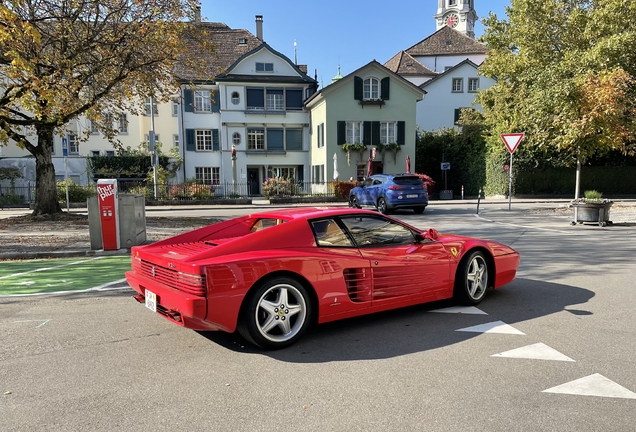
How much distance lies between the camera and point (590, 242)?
10797 millimetres

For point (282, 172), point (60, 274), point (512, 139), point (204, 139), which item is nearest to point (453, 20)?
point (282, 172)

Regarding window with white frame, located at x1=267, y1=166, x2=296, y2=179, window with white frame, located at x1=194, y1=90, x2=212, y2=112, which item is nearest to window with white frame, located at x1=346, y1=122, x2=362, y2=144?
window with white frame, located at x1=267, y1=166, x2=296, y2=179

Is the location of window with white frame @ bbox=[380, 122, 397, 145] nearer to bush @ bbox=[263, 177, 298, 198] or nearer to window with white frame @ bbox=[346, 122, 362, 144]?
window with white frame @ bbox=[346, 122, 362, 144]

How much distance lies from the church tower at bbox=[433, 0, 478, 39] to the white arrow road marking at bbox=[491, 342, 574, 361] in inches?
3775

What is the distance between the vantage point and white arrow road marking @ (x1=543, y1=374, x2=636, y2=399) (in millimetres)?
3217

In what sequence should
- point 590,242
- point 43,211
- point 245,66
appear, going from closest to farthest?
point 590,242 < point 43,211 < point 245,66

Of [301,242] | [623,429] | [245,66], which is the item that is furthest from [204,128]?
[623,429]

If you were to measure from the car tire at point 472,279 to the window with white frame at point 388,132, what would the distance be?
95.5 feet

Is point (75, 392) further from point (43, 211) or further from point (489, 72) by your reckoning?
point (489, 72)

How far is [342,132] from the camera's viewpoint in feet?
109

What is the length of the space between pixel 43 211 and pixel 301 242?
1464cm

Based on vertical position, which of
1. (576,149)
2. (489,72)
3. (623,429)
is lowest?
(623,429)

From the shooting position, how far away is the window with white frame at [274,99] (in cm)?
3631

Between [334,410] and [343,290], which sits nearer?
[334,410]
